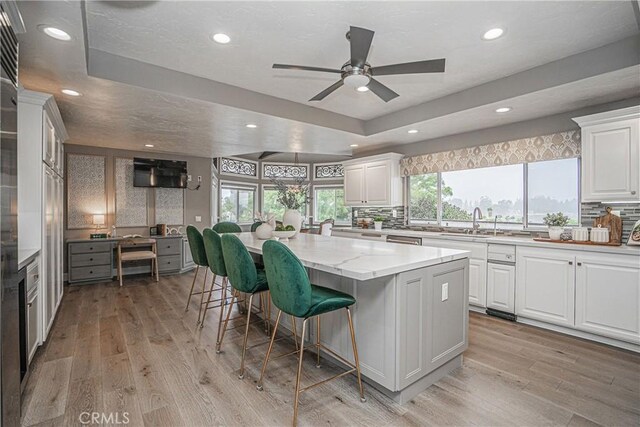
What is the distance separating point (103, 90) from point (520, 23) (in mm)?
3575

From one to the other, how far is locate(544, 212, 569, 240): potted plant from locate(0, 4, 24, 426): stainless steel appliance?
4495 millimetres

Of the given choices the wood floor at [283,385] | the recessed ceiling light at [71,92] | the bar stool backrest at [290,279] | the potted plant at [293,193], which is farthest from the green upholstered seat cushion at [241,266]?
the potted plant at [293,193]

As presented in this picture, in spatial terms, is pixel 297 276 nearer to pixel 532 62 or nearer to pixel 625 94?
pixel 532 62

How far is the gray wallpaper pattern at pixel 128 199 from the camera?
579 centimetres

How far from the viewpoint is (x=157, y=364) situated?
254cm

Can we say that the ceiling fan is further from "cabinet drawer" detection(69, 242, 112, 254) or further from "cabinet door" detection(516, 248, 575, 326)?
"cabinet drawer" detection(69, 242, 112, 254)

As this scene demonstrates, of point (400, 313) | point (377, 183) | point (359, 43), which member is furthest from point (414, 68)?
point (377, 183)

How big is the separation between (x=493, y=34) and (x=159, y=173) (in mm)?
5749

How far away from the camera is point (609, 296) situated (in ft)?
9.39

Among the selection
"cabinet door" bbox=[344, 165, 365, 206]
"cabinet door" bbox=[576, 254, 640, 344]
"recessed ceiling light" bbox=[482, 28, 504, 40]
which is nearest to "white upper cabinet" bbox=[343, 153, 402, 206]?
"cabinet door" bbox=[344, 165, 365, 206]

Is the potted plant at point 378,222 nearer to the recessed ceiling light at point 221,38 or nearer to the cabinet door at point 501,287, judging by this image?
the cabinet door at point 501,287

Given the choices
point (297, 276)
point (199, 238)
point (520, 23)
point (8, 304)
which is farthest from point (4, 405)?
point (520, 23)

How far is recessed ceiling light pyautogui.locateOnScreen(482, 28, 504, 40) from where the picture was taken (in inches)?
92.7

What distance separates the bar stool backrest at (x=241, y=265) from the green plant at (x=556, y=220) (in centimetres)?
343
